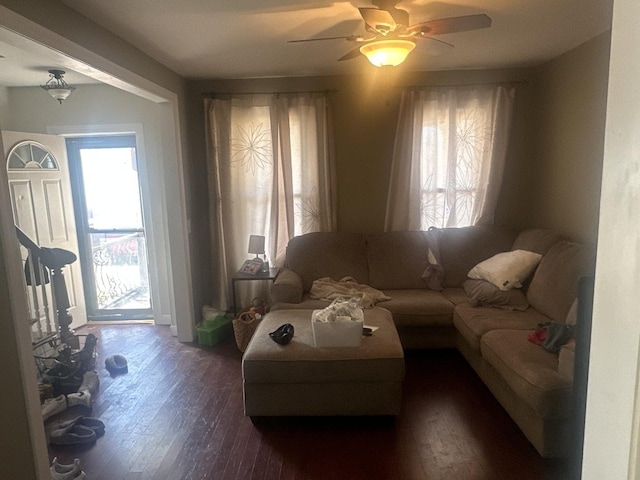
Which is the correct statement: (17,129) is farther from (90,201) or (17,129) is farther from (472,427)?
(472,427)

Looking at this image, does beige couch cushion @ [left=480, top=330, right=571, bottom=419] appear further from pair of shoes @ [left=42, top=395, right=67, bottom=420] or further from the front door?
the front door

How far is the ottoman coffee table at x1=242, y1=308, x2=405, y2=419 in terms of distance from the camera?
8.13ft

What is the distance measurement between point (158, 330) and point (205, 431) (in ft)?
6.46

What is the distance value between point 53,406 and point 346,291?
2.20 m

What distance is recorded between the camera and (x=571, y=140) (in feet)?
11.6

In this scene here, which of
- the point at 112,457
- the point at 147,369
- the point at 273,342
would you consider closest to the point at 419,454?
the point at 273,342

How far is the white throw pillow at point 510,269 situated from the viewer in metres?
3.29

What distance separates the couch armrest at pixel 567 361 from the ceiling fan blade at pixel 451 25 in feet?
5.38

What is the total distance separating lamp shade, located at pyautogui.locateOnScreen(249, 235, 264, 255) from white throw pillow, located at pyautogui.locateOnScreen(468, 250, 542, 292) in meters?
1.95

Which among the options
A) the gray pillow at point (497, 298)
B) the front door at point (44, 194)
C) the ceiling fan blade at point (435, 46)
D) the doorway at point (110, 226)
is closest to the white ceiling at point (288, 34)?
the ceiling fan blade at point (435, 46)

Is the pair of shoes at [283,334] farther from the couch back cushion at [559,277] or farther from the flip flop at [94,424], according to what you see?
the couch back cushion at [559,277]

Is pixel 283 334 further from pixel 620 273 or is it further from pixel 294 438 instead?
pixel 620 273

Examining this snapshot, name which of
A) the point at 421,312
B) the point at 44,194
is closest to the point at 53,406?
the point at 44,194

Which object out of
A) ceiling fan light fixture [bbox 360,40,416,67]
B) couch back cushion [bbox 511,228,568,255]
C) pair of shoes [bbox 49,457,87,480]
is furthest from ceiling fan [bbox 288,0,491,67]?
pair of shoes [bbox 49,457,87,480]
